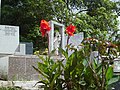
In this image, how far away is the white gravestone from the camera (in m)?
10.7

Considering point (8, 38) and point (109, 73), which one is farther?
point (8, 38)

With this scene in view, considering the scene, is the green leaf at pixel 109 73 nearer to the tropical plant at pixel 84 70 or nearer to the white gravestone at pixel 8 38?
the tropical plant at pixel 84 70

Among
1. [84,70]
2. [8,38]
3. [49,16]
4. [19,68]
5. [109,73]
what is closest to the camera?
[109,73]

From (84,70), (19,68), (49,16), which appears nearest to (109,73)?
(84,70)

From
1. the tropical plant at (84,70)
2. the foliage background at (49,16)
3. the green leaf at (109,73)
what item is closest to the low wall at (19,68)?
the tropical plant at (84,70)

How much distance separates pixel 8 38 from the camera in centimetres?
1075

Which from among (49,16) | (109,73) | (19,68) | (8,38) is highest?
(49,16)

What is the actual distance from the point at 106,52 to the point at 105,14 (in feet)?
63.1

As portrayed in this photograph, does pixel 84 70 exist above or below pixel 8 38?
below

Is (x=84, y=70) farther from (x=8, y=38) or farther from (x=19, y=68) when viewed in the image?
(x=8, y=38)

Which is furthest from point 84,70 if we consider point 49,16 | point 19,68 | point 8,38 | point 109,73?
point 49,16

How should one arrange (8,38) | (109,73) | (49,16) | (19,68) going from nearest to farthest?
(109,73), (19,68), (8,38), (49,16)

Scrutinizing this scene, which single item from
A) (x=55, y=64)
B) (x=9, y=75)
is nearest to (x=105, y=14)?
(x=9, y=75)

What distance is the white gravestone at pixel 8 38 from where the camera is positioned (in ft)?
35.0
